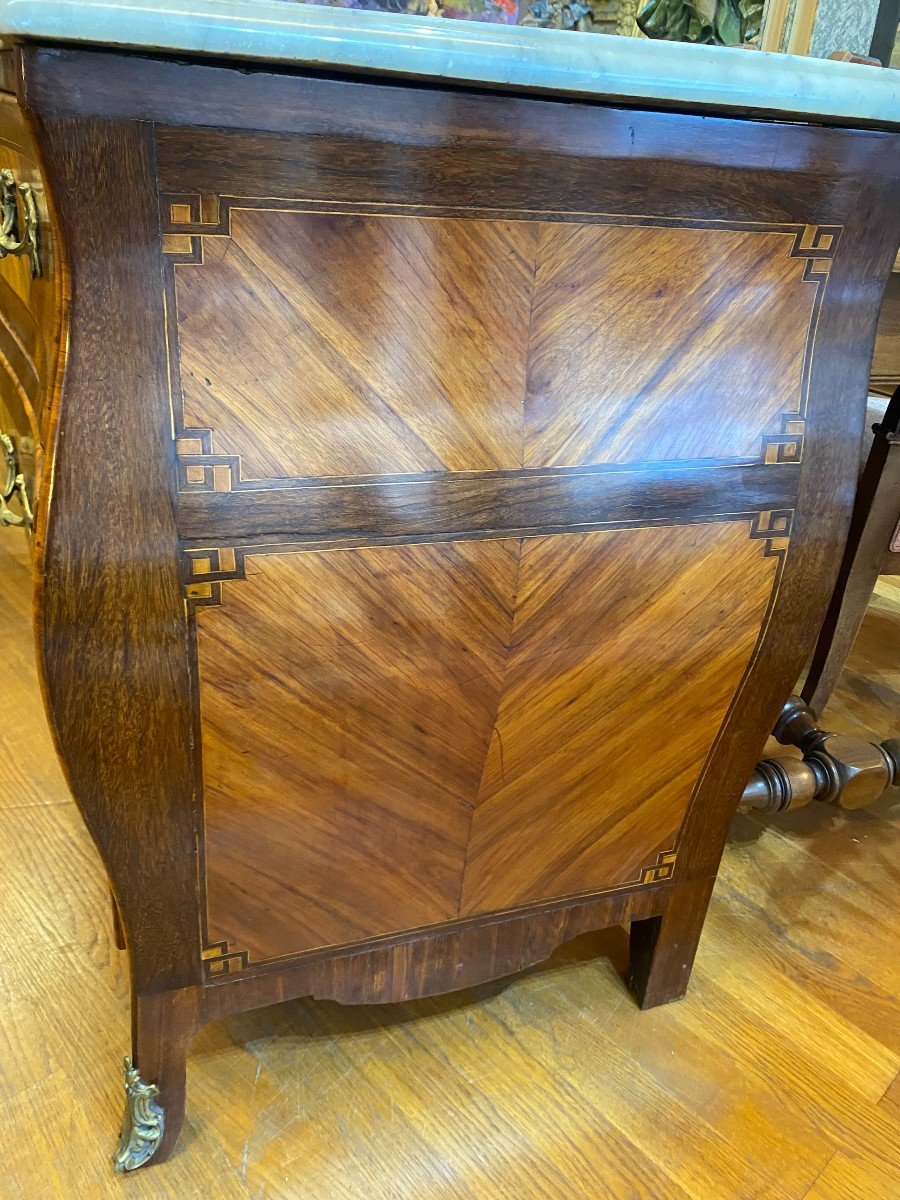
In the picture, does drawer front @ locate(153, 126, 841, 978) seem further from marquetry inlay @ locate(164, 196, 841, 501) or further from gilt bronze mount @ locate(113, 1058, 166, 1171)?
gilt bronze mount @ locate(113, 1058, 166, 1171)

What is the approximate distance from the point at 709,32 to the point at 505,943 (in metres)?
1.19

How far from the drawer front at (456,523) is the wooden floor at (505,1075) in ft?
0.63

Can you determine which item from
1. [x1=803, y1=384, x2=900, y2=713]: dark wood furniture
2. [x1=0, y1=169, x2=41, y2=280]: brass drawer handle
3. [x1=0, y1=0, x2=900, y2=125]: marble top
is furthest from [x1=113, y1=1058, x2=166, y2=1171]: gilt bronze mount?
[x1=803, y1=384, x2=900, y2=713]: dark wood furniture

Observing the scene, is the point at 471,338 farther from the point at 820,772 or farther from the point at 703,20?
the point at 703,20

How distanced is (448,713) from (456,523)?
146mm

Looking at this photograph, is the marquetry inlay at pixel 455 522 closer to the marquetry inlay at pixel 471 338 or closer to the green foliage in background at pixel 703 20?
the marquetry inlay at pixel 471 338

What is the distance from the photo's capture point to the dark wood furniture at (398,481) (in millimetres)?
515

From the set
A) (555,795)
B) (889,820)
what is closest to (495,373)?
(555,795)

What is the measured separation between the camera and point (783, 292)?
64cm

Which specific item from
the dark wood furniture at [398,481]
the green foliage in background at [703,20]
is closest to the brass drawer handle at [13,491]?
the dark wood furniture at [398,481]

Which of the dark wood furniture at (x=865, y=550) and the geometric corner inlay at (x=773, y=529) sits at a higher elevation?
the geometric corner inlay at (x=773, y=529)

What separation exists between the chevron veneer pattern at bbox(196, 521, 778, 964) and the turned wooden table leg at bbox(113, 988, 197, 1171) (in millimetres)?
75

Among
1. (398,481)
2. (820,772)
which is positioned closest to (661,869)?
(820,772)

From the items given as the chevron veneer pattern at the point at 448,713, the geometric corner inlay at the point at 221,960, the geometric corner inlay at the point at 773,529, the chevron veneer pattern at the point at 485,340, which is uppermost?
the chevron veneer pattern at the point at 485,340
